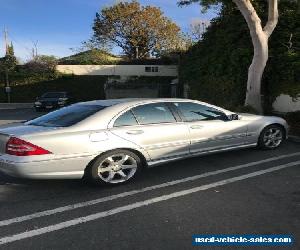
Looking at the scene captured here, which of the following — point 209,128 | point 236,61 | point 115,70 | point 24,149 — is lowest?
point 24,149

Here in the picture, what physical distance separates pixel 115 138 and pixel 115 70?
31.3 meters

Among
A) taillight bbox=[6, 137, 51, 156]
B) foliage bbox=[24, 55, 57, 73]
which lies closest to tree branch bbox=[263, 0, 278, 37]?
taillight bbox=[6, 137, 51, 156]

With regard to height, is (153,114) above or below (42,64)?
below

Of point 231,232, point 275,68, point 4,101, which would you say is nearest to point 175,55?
point 4,101

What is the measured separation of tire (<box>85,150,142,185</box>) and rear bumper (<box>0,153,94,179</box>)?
14cm

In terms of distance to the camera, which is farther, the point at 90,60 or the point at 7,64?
the point at 90,60

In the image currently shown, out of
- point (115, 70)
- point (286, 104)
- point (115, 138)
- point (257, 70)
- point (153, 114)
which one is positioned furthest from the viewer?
point (115, 70)

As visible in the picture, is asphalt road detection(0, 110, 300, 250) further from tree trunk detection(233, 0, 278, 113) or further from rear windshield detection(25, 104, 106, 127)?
tree trunk detection(233, 0, 278, 113)

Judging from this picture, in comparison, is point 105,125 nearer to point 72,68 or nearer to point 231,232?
point 231,232

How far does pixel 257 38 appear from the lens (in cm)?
1283

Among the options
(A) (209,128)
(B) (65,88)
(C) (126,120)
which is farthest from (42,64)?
(C) (126,120)

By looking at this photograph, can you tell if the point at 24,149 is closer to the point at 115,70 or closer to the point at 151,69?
the point at 151,69

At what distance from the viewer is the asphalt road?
14.0ft

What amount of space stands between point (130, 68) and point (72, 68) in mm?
5017
